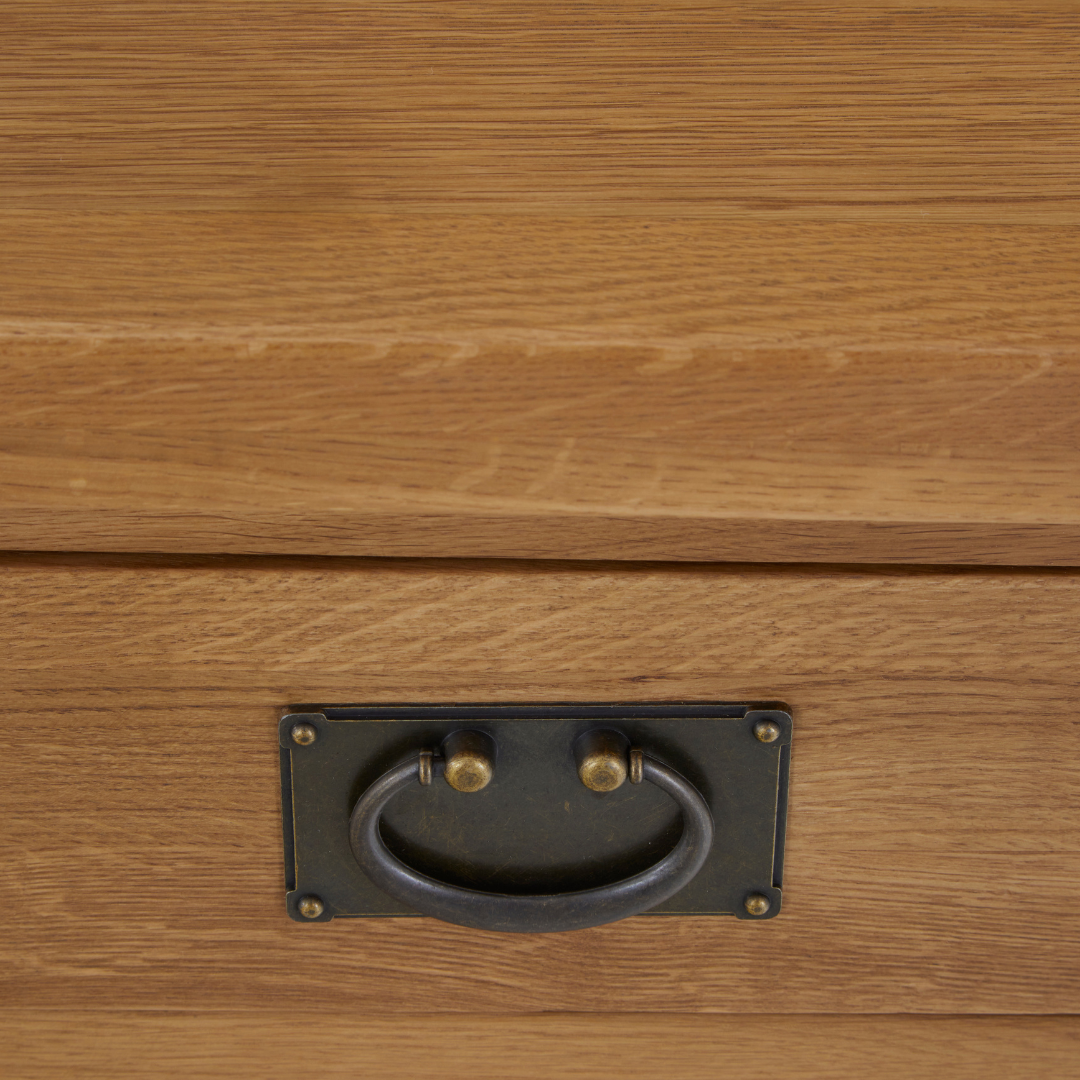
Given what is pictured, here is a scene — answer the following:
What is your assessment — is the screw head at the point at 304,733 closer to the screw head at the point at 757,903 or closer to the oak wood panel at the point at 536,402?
the oak wood panel at the point at 536,402

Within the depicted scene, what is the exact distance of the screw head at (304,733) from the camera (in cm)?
31

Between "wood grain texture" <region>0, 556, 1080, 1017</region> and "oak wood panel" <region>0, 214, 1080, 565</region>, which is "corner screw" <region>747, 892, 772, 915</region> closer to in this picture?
"wood grain texture" <region>0, 556, 1080, 1017</region>

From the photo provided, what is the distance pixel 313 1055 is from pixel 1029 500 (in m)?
0.34

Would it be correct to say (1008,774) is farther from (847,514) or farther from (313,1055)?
(313,1055)

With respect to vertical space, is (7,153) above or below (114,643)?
above

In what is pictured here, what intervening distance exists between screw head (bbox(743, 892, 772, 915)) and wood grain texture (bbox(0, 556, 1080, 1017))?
0.01 m

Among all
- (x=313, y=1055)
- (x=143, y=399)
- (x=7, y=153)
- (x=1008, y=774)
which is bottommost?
(x=313, y=1055)

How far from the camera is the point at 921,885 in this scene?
336mm

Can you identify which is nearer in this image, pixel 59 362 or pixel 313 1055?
pixel 59 362

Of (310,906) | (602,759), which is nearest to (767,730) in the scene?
(602,759)

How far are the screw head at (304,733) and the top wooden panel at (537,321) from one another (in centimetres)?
6

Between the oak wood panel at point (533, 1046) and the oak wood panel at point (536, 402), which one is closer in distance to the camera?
the oak wood panel at point (536, 402)

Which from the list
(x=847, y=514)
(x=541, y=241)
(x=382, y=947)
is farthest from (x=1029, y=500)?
(x=382, y=947)

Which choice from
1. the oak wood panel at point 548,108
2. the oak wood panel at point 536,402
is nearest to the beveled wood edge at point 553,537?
the oak wood panel at point 536,402
